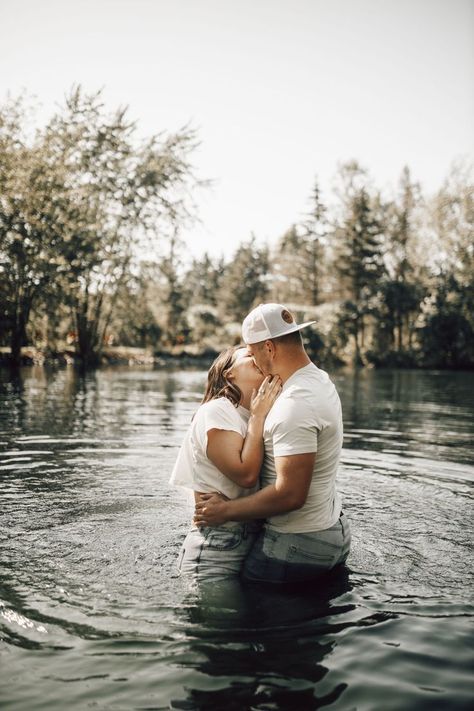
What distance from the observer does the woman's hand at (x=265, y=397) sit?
436cm

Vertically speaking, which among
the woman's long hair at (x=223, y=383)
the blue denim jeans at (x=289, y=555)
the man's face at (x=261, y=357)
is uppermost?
the man's face at (x=261, y=357)

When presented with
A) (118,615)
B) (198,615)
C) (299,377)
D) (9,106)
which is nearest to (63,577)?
(118,615)

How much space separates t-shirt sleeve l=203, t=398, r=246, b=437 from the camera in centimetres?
437

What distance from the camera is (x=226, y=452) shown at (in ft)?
14.3

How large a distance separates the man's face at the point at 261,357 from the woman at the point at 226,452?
0.07m

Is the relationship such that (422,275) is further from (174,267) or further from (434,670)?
(434,670)

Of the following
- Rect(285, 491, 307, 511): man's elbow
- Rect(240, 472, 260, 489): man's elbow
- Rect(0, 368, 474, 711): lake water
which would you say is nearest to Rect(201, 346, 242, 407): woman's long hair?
Rect(240, 472, 260, 489): man's elbow

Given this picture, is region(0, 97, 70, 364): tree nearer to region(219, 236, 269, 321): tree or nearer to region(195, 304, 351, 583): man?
region(195, 304, 351, 583): man

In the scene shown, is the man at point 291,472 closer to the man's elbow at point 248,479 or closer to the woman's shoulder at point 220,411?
the man's elbow at point 248,479

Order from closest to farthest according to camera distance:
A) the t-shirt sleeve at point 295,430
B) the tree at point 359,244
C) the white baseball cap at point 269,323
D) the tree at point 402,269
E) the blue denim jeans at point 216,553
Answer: the t-shirt sleeve at point 295,430, the white baseball cap at point 269,323, the blue denim jeans at point 216,553, the tree at point 402,269, the tree at point 359,244

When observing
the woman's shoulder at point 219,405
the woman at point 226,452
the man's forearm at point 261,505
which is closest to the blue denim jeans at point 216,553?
the woman at point 226,452

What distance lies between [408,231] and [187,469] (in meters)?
60.8

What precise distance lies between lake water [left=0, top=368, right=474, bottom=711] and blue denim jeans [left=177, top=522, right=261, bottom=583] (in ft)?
0.47

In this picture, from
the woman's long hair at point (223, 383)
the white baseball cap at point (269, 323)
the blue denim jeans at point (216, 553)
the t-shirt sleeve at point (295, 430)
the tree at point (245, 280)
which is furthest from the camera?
the tree at point (245, 280)
